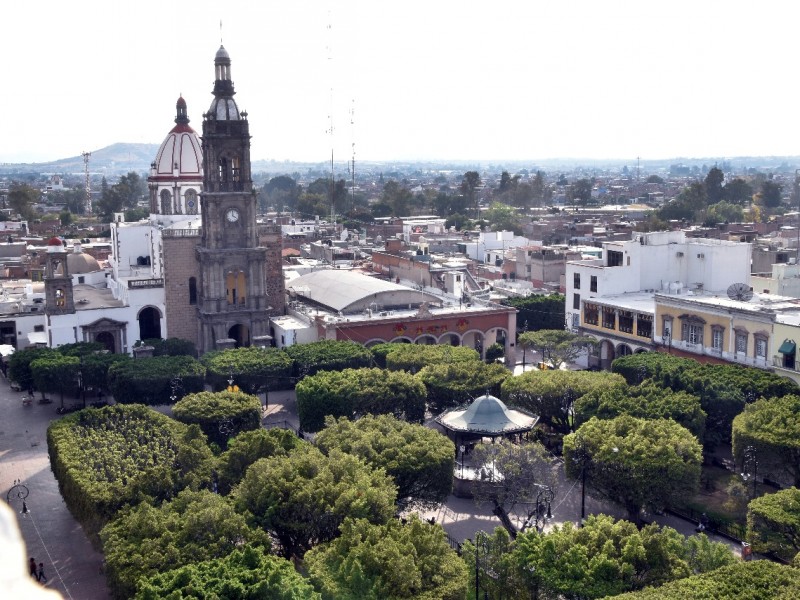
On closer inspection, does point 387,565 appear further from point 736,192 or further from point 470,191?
point 736,192

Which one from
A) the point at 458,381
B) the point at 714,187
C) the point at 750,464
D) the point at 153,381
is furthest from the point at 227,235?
the point at 714,187

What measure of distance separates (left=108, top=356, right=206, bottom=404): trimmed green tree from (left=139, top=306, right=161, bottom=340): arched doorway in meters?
10.2

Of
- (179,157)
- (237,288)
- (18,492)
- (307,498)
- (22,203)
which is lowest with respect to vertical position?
(18,492)

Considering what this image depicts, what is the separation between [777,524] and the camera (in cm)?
2552

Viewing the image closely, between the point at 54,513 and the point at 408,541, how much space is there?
53.3ft

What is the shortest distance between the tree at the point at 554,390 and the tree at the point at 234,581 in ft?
61.8

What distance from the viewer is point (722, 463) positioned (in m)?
36.8

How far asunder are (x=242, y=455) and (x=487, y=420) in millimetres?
10945

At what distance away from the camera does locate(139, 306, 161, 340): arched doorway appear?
54.2 metres

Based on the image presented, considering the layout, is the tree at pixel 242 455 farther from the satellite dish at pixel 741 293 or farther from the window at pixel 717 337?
the satellite dish at pixel 741 293

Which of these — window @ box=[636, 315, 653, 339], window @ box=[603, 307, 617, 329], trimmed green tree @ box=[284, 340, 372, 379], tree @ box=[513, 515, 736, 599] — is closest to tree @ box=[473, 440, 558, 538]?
tree @ box=[513, 515, 736, 599]

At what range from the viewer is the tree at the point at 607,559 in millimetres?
21531

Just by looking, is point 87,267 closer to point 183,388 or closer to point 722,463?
point 183,388

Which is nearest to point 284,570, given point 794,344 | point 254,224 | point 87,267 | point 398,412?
point 398,412
